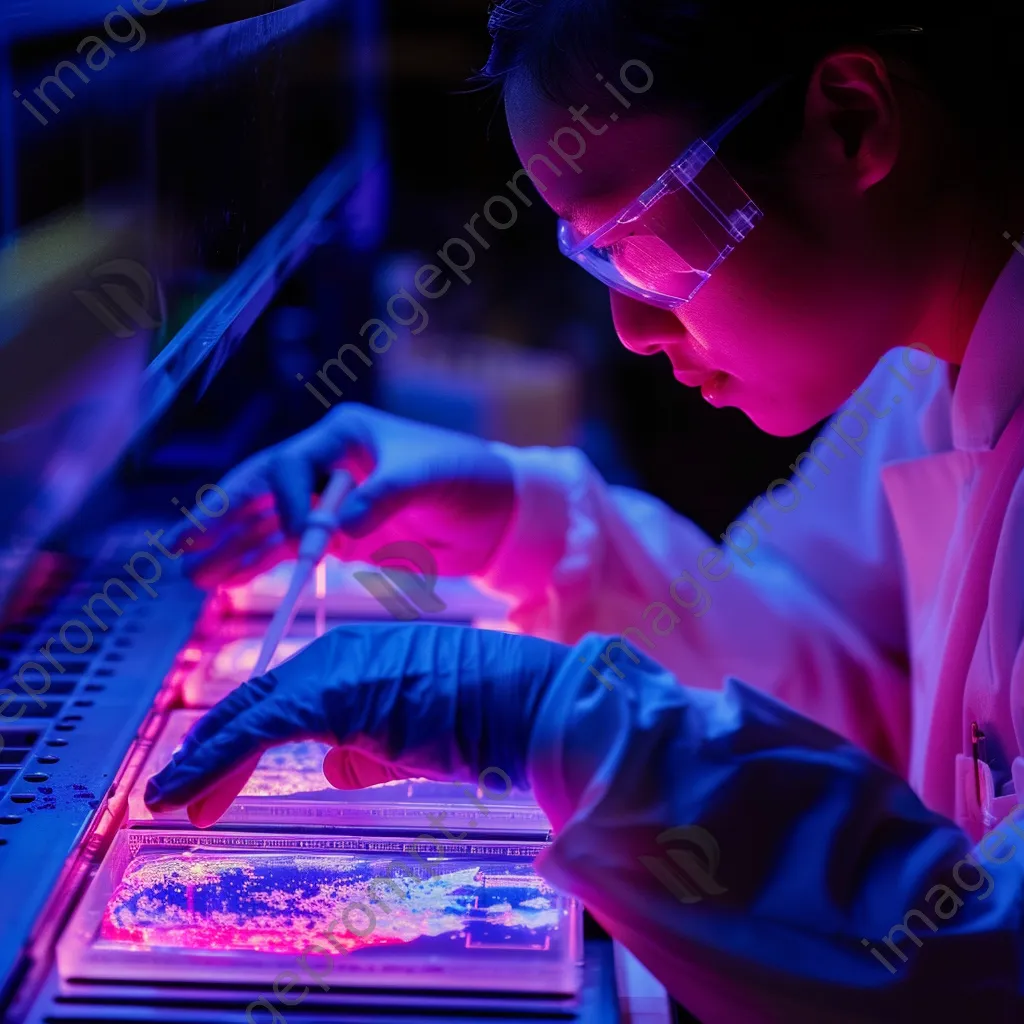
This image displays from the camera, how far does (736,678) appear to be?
117cm

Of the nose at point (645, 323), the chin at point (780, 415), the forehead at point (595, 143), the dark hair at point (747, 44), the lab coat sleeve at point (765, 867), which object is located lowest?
the lab coat sleeve at point (765, 867)

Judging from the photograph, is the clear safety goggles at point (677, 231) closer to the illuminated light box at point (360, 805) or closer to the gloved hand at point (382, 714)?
the gloved hand at point (382, 714)

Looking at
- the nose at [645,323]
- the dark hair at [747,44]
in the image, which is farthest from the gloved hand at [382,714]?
the dark hair at [747,44]

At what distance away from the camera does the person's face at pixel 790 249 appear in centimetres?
106

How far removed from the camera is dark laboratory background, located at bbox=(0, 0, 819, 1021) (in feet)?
2.64

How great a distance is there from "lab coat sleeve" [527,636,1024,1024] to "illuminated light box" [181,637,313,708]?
391 millimetres

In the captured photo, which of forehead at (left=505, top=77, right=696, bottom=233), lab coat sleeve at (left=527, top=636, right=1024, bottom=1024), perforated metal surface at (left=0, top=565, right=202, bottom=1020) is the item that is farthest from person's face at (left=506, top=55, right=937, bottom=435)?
perforated metal surface at (left=0, top=565, right=202, bottom=1020)

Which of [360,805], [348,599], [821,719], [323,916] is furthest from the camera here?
[821,719]

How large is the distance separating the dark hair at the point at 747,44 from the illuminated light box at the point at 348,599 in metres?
0.72

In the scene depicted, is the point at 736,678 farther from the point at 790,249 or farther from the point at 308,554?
the point at 308,554

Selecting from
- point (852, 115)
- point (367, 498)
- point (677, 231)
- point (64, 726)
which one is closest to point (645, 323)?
point (677, 231)

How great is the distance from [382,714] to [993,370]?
2.47 feet

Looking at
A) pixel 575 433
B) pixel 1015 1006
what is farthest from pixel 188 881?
pixel 575 433

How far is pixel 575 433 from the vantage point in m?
2.79
